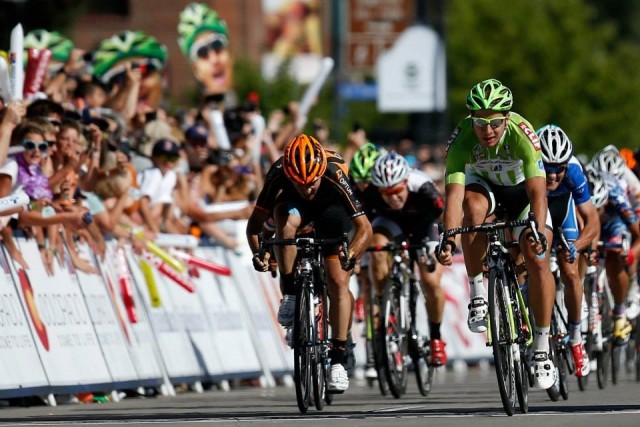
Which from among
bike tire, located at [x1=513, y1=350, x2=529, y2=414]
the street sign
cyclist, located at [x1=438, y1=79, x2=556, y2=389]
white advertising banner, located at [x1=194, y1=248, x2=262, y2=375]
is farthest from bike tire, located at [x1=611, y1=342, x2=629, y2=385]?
the street sign

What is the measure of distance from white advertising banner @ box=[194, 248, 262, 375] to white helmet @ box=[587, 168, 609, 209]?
387cm

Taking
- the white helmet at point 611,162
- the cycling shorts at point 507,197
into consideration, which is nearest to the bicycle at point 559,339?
the cycling shorts at point 507,197

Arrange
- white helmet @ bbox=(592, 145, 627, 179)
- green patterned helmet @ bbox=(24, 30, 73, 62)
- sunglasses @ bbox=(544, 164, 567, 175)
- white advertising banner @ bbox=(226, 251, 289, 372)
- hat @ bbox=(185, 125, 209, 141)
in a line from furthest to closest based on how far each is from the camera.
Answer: hat @ bbox=(185, 125, 209, 141), green patterned helmet @ bbox=(24, 30, 73, 62), white advertising banner @ bbox=(226, 251, 289, 372), white helmet @ bbox=(592, 145, 627, 179), sunglasses @ bbox=(544, 164, 567, 175)

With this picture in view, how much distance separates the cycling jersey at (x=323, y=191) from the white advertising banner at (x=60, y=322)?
2392mm

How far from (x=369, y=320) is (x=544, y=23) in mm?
53987

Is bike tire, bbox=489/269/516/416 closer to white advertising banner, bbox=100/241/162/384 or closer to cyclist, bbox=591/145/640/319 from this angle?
white advertising banner, bbox=100/241/162/384

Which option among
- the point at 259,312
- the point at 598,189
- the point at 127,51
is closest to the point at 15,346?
the point at 259,312

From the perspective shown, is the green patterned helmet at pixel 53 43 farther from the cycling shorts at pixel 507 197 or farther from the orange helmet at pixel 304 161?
the cycling shorts at pixel 507 197

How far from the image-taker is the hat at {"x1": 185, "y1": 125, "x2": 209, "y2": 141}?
66.1 ft

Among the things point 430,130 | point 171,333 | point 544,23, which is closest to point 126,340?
point 171,333

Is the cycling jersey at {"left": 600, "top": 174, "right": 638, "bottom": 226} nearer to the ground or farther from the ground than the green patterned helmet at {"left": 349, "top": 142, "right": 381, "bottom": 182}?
nearer to the ground

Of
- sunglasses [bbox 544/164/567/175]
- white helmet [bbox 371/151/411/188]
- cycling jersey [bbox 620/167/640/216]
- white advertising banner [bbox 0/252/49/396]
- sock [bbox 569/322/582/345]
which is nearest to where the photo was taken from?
white advertising banner [bbox 0/252/49/396]

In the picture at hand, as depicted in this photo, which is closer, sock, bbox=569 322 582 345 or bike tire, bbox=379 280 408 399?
sock, bbox=569 322 582 345

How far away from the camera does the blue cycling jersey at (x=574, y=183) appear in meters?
15.7
